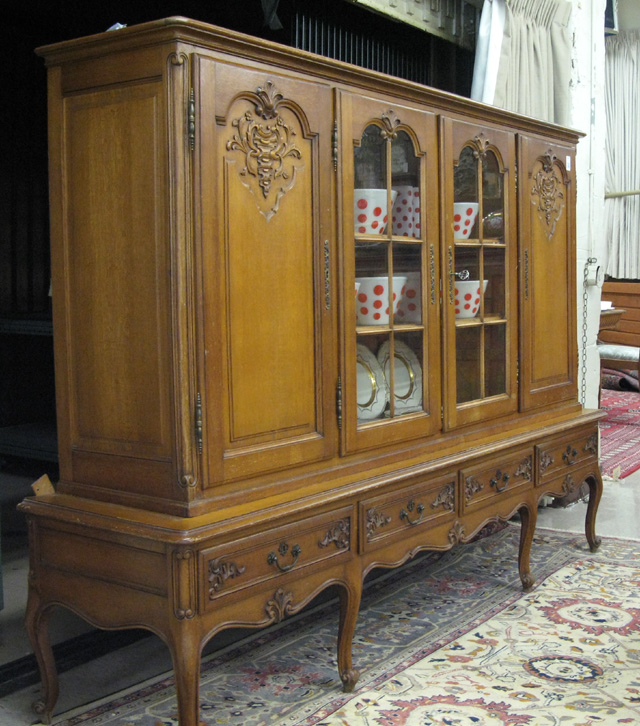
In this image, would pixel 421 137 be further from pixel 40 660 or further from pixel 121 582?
pixel 40 660

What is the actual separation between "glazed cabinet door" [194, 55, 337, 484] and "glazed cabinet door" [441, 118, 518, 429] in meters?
0.54

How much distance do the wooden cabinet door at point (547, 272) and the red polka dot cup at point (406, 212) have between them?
612 mm

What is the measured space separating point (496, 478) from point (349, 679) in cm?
87

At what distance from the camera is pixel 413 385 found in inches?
101

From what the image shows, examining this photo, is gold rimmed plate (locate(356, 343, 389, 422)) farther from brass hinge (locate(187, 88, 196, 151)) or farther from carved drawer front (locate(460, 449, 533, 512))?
brass hinge (locate(187, 88, 196, 151))

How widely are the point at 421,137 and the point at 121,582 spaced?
1.42 m

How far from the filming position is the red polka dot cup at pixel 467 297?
8.96 ft

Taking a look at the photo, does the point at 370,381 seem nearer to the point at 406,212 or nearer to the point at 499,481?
the point at 406,212

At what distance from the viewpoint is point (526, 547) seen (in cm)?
308

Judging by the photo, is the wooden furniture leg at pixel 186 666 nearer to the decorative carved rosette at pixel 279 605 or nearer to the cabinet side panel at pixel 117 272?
the decorative carved rosette at pixel 279 605

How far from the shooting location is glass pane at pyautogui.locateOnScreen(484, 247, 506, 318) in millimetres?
2857

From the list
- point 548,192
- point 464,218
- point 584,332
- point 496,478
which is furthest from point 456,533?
point 584,332

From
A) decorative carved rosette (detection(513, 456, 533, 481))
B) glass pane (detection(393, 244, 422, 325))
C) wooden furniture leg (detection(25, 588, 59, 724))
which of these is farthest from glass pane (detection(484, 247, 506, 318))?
wooden furniture leg (detection(25, 588, 59, 724))

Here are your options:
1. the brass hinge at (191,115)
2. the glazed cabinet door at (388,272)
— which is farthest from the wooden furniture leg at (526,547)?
the brass hinge at (191,115)
